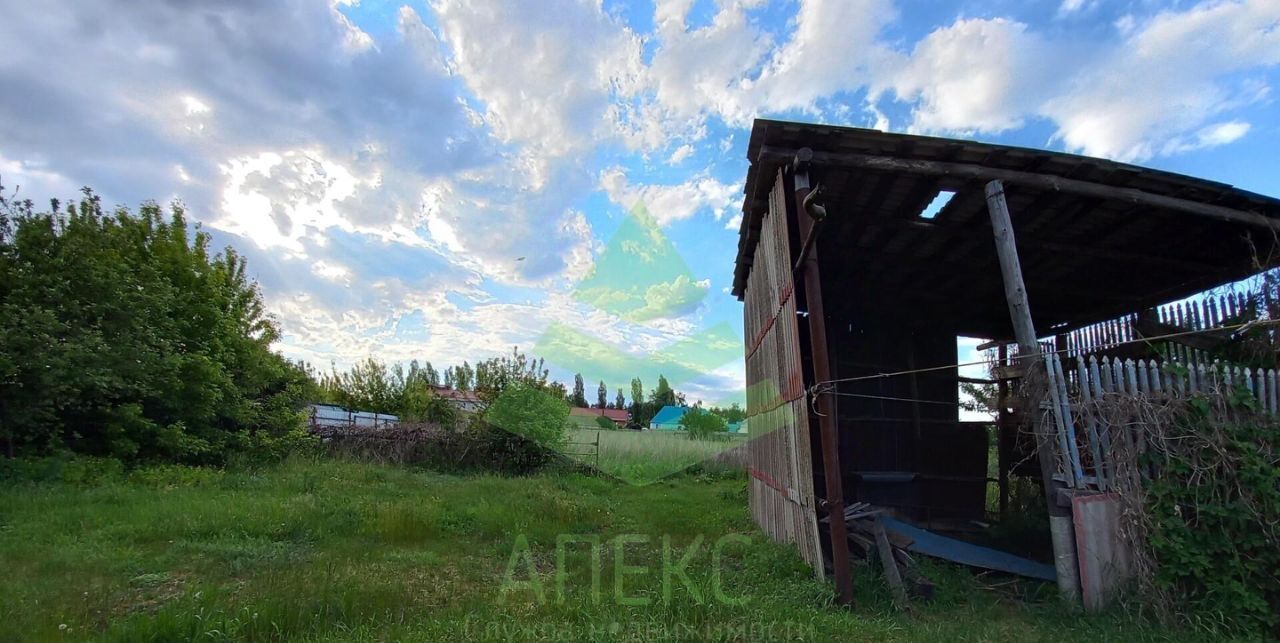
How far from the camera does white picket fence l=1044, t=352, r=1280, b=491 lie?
161 inches

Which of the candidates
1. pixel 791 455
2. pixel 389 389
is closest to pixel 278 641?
pixel 791 455

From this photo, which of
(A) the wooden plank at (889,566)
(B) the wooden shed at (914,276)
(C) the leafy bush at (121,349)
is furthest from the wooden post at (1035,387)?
(C) the leafy bush at (121,349)

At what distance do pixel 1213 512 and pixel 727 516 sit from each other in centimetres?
629

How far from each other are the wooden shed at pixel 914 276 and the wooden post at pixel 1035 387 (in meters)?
0.02

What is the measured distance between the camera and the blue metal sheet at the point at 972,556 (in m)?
4.88

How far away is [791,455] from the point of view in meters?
5.36

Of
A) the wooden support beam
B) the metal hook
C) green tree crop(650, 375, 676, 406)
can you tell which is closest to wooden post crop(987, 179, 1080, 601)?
the wooden support beam

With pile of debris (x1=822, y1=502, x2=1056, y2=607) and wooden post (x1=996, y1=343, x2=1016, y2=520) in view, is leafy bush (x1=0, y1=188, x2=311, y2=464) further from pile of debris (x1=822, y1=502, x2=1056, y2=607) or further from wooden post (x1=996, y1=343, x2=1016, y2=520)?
wooden post (x1=996, y1=343, x2=1016, y2=520)

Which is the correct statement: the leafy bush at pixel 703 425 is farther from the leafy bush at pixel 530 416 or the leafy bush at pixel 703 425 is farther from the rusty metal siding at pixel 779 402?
the rusty metal siding at pixel 779 402

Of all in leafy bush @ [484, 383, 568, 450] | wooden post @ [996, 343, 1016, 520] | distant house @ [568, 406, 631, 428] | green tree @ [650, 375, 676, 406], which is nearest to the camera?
wooden post @ [996, 343, 1016, 520]

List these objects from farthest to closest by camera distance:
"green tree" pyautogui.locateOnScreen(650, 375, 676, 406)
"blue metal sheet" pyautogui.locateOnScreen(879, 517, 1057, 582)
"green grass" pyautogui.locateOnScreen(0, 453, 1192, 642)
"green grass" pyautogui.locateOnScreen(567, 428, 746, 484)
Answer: "green tree" pyautogui.locateOnScreen(650, 375, 676, 406), "green grass" pyautogui.locateOnScreen(567, 428, 746, 484), "blue metal sheet" pyautogui.locateOnScreen(879, 517, 1057, 582), "green grass" pyautogui.locateOnScreen(0, 453, 1192, 642)

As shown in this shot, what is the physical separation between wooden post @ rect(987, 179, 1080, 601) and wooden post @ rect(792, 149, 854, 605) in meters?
1.43

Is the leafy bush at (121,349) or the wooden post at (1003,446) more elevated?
the leafy bush at (121,349)

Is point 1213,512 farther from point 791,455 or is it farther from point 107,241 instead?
point 107,241
